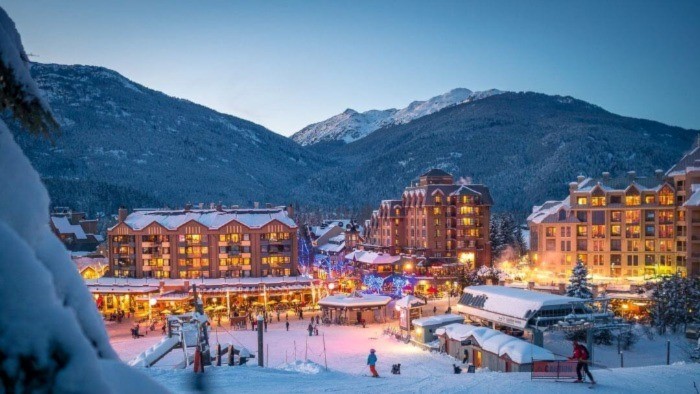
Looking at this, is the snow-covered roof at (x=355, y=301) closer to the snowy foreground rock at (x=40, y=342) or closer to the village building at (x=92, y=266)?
the village building at (x=92, y=266)

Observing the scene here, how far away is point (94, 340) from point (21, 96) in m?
1.38

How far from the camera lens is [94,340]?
1.91 m

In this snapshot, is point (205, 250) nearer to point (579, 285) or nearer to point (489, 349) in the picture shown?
point (579, 285)

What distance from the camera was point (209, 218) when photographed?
54.7 metres

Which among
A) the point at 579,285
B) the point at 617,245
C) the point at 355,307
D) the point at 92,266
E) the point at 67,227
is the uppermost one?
the point at 67,227

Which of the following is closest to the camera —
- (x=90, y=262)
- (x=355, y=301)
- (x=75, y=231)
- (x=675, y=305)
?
(x=675, y=305)

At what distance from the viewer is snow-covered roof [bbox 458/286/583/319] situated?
30734 mm

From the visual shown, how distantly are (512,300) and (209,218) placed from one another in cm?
3203

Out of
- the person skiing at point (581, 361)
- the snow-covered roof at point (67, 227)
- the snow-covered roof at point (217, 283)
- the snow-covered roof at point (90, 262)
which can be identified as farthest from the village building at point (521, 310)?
the snow-covered roof at point (67, 227)

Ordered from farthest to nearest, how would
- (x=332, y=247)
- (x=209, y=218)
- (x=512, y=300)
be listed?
(x=332, y=247)
(x=209, y=218)
(x=512, y=300)

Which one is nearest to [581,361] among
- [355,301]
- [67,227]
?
[355,301]

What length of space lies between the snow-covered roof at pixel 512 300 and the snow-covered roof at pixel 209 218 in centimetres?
2260

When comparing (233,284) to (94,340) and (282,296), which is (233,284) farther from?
(94,340)

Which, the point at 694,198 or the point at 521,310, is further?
the point at 694,198
